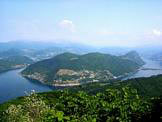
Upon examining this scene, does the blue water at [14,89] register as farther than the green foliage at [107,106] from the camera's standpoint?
Yes

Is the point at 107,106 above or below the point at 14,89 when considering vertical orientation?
above

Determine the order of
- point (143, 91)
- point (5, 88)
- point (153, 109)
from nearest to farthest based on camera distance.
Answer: point (153, 109) < point (143, 91) < point (5, 88)

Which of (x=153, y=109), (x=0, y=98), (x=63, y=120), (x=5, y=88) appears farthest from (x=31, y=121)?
(x=5, y=88)

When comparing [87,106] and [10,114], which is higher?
[87,106]

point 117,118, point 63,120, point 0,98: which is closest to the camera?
point 63,120

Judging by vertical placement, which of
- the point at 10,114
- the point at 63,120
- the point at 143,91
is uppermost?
the point at 63,120

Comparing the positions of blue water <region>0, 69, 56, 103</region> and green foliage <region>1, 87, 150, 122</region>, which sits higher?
green foliage <region>1, 87, 150, 122</region>

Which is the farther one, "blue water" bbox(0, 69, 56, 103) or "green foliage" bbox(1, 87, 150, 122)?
"blue water" bbox(0, 69, 56, 103)

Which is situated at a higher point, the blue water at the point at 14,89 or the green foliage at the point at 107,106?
the green foliage at the point at 107,106

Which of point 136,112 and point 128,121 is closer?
point 128,121

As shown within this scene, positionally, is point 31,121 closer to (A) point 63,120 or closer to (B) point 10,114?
(B) point 10,114

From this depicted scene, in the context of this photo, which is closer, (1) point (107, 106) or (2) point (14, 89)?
(1) point (107, 106)
